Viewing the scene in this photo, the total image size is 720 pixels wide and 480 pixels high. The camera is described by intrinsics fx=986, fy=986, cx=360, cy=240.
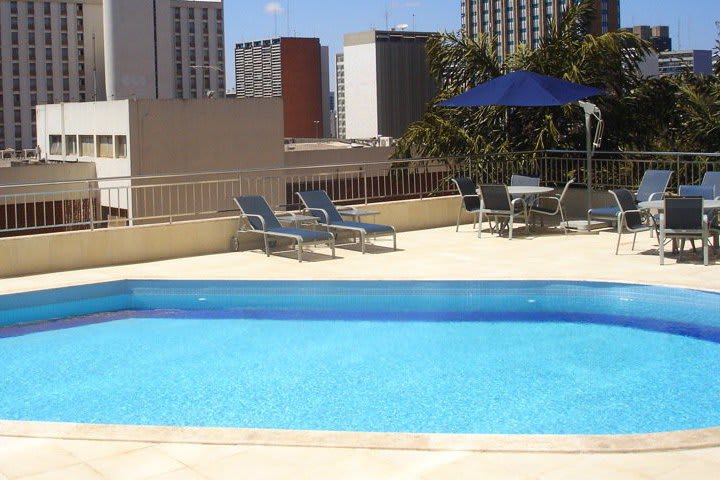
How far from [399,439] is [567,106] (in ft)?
44.8

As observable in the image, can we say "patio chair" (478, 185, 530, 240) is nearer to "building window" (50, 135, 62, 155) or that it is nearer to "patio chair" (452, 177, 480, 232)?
"patio chair" (452, 177, 480, 232)

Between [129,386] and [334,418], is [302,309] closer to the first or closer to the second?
[129,386]

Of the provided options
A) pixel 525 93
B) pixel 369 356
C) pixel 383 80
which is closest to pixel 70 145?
pixel 525 93

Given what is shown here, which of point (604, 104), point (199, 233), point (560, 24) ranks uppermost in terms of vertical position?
point (560, 24)

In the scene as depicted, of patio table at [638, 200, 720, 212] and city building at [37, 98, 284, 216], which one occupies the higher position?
city building at [37, 98, 284, 216]

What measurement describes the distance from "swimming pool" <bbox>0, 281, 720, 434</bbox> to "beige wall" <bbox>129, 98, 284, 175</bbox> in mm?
72483

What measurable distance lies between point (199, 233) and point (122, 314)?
9.31 feet

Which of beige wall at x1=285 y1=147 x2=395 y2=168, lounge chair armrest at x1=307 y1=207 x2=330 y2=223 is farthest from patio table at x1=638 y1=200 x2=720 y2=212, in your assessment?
beige wall at x1=285 y1=147 x2=395 y2=168

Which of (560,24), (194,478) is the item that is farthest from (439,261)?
(560,24)

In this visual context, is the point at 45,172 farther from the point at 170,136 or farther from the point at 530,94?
the point at 530,94

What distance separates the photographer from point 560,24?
2006cm

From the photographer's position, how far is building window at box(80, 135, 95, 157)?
294ft

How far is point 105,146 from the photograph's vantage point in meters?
86.5

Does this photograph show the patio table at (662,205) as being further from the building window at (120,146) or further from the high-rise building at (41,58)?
the high-rise building at (41,58)
